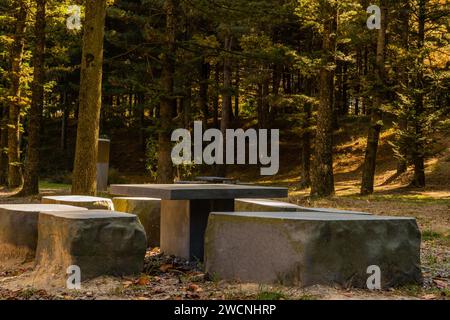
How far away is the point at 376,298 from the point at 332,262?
0.59 metres

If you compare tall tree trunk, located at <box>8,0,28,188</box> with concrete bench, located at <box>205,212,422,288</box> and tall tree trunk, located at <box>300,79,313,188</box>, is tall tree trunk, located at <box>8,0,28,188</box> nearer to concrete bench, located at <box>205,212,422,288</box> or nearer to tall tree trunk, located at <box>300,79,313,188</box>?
tall tree trunk, located at <box>300,79,313,188</box>

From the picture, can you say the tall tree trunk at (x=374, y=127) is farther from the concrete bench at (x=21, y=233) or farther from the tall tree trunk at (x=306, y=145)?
the concrete bench at (x=21, y=233)

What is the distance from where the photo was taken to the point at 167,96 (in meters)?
17.3

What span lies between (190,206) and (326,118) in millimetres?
12306

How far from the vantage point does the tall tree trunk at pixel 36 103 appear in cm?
1958

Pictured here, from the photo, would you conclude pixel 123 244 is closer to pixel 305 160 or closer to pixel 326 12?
pixel 326 12

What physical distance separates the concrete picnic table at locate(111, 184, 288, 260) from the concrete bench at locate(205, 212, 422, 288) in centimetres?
97

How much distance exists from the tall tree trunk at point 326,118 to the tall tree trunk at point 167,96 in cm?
525

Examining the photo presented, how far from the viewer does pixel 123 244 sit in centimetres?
674

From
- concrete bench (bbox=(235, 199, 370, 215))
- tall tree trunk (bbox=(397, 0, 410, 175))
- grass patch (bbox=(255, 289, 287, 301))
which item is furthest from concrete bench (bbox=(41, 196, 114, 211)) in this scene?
tall tree trunk (bbox=(397, 0, 410, 175))

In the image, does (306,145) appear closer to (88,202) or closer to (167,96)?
(167,96)

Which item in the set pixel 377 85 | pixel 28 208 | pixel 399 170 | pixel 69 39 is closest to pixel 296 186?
pixel 399 170

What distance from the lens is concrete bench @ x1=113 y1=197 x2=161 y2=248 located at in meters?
10.0

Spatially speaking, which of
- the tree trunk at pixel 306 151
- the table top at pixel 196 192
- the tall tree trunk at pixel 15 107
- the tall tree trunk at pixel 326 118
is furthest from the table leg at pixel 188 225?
the tree trunk at pixel 306 151
